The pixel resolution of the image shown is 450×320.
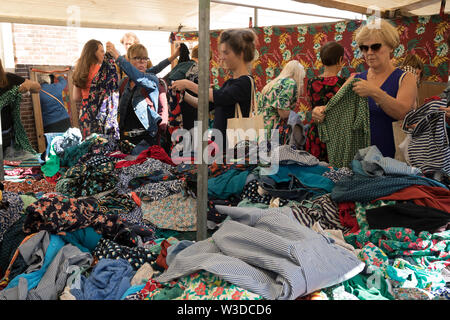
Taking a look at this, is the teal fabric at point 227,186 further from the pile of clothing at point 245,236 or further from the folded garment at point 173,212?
the folded garment at point 173,212

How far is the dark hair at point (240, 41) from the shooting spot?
266 cm

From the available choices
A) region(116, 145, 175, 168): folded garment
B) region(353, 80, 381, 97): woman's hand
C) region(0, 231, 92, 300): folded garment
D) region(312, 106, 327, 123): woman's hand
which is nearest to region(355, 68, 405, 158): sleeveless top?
region(353, 80, 381, 97): woman's hand

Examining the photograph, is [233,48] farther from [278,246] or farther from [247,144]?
[278,246]

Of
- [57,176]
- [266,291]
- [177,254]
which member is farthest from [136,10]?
[266,291]

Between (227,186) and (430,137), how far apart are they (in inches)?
46.5

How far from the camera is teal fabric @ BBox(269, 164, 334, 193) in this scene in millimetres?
2115

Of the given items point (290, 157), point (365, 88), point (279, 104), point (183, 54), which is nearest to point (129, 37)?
point (183, 54)


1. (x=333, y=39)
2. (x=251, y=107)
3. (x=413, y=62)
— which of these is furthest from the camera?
(x=333, y=39)

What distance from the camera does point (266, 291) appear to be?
3.87 feet

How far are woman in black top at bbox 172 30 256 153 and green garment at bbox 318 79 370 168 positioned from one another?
1.85 ft

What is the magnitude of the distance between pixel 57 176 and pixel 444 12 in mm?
4430

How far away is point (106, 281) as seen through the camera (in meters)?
1.43
